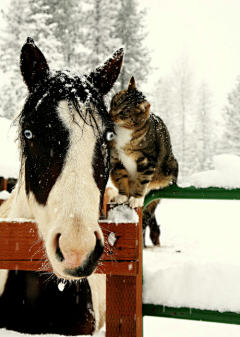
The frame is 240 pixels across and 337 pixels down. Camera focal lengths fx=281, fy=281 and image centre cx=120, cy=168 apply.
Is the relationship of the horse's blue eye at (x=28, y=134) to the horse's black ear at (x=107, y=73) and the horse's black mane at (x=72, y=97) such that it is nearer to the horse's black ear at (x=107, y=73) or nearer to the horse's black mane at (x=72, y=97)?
the horse's black mane at (x=72, y=97)

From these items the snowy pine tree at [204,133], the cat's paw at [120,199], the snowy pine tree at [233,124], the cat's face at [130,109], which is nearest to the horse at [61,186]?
the cat's paw at [120,199]

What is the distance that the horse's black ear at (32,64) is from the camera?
6.39 ft

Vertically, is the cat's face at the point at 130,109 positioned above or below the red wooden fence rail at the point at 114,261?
above

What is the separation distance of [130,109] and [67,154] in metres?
1.58

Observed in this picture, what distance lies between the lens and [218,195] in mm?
2043

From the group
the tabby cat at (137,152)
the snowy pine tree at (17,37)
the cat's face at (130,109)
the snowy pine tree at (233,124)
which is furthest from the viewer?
the snowy pine tree at (233,124)

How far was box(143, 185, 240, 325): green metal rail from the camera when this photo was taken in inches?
75.7

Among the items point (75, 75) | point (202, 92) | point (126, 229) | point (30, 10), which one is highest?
point (202, 92)

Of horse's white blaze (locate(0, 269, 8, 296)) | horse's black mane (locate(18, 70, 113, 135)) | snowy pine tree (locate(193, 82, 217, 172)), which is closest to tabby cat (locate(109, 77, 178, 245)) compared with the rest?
horse's black mane (locate(18, 70, 113, 135))

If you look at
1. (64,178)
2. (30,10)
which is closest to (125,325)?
(64,178)

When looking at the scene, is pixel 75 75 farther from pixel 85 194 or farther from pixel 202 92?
pixel 202 92

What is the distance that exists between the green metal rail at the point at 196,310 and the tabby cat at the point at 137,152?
1.06 ft

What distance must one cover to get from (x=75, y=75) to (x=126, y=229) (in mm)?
1139

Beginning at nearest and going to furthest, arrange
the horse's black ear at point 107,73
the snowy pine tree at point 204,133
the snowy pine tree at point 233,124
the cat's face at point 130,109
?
the horse's black ear at point 107,73 < the cat's face at point 130,109 < the snowy pine tree at point 233,124 < the snowy pine tree at point 204,133
